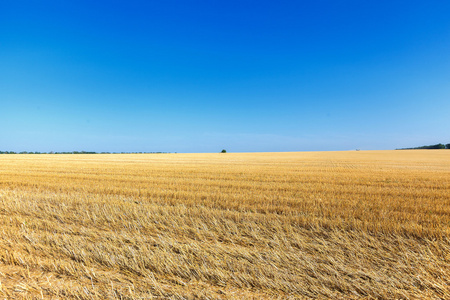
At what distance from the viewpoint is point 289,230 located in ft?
17.4

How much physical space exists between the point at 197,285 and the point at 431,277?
3.49 m

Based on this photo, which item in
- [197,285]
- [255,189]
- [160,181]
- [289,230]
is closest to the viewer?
[197,285]

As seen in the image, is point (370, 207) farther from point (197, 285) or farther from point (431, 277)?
point (197, 285)

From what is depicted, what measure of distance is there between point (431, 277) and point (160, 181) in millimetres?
10668

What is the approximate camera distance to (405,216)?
601 cm

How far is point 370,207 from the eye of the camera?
713 centimetres

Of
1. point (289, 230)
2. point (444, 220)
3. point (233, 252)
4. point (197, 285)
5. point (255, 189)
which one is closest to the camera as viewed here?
point (197, 285)

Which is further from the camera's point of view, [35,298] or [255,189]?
[255,189]

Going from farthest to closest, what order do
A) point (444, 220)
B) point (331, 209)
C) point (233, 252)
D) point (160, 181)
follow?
point (160, 181), point (331, 209), point (444, 220), point (233, 252)

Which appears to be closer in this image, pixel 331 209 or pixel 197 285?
pixel 197 285

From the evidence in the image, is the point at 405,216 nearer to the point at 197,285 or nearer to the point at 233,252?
the point at 233,252

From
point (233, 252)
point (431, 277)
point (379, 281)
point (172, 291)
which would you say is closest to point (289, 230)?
point (233, 252)

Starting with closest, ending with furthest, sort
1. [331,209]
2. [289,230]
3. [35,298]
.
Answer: [35,298], [289,230], [331,209]

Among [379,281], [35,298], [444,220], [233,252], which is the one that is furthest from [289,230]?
[35,298]
